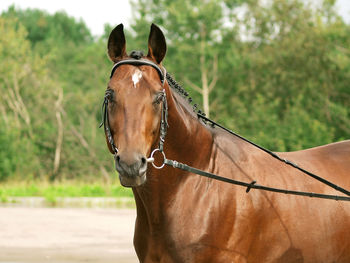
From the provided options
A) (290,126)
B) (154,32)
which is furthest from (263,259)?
(290,126)

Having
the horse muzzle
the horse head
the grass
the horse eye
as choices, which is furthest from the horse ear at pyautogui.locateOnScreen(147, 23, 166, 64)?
the grass

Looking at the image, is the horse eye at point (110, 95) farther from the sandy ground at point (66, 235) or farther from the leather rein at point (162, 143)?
the sandy ground at point (66, 235)

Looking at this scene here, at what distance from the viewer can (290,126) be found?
29.3 metres

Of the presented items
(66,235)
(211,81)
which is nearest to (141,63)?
(66,235)

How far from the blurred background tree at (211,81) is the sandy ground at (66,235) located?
47.5ft

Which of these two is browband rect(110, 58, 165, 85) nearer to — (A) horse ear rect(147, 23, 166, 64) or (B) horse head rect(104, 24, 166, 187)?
(B) horse head rect(104, 24, 166, 187)

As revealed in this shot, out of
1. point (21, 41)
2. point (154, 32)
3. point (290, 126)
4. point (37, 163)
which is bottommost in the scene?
point (37, 163)

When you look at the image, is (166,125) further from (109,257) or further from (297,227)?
(109,257)

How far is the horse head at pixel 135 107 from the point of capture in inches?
128

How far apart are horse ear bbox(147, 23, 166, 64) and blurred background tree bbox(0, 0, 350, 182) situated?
26236 mm

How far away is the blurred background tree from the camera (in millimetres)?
31047

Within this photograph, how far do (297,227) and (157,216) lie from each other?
1.01m

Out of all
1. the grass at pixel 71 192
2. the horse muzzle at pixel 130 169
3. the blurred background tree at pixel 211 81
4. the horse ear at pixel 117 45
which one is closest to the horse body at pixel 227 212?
the horse ear at pixel 117 45

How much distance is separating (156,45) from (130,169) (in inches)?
37.9
